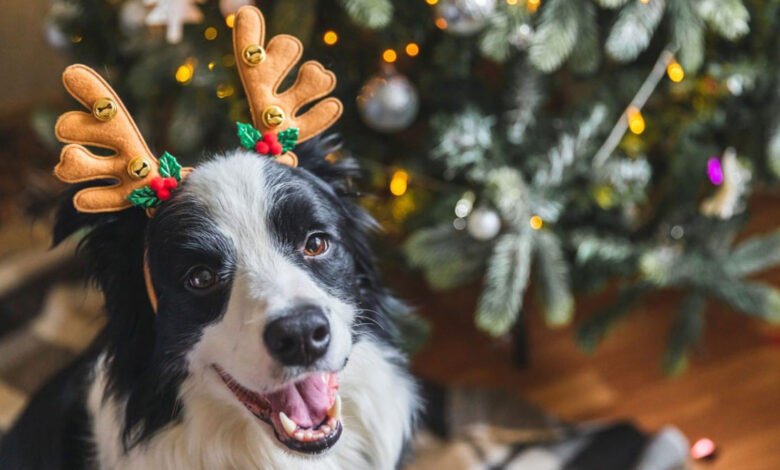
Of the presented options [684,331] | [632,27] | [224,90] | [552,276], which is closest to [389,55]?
[224,90]

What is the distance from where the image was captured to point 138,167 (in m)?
1.08

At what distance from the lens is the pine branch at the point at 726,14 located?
5.16ft

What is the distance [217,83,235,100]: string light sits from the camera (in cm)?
168

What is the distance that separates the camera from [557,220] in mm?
1882

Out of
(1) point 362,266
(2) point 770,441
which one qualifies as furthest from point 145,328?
(2) point 770,441

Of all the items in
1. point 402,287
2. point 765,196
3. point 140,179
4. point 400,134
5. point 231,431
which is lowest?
point 765,196

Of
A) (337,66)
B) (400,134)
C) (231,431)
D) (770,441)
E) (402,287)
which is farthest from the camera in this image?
(402,287)

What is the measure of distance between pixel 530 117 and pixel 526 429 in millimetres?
769

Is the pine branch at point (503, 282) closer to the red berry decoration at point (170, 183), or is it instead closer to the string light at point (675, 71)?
the string light at point (675, 71)

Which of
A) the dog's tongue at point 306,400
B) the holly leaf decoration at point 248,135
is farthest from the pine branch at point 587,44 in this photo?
the dog's tongue at point 306,400

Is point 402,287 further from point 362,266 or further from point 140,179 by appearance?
point 140,179

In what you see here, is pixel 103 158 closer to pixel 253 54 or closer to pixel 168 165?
pixel 168 165

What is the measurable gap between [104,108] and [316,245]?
354 millimetres

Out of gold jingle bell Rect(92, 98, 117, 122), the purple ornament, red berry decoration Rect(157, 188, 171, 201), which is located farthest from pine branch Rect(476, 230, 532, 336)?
gold jingle bell Rect(92, 98, 117, 122)
